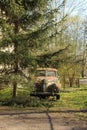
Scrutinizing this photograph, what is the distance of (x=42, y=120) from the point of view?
38.8ft

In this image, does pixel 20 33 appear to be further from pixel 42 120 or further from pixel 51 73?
pixel 42 120

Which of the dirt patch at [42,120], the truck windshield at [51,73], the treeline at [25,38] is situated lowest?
the dirt patch at [42,120]

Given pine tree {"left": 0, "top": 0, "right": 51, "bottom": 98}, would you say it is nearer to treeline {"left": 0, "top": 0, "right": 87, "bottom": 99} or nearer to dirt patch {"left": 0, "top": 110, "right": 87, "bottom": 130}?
treeline {"left": 0, "top": 0, "right": 87, "bottom": 99}

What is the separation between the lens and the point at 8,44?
1545 centimetres

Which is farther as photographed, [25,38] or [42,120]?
[25,38]

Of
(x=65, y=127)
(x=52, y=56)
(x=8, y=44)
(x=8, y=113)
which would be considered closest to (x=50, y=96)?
(x=52, y=56)

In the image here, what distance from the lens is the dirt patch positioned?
1069 cm

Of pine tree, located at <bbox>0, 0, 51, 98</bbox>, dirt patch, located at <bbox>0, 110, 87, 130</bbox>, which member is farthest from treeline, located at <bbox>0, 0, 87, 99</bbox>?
dirt patch, located at <bbox>0, 110, 87, 130</bbox>

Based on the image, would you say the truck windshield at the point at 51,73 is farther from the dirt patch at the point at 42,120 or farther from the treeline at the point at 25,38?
the dirt patch at the point at 42,120

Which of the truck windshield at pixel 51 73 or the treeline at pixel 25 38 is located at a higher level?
the treeline at pixel 25 38

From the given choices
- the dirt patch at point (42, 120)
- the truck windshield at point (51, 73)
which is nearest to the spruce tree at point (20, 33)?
the dirt patch at point (42, 120)

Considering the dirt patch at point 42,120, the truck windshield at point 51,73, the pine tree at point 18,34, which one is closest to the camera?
the dirt patch at point 42,120

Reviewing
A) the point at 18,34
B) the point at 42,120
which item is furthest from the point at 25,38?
the point at 42,120

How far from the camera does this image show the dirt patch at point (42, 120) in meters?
10.7
